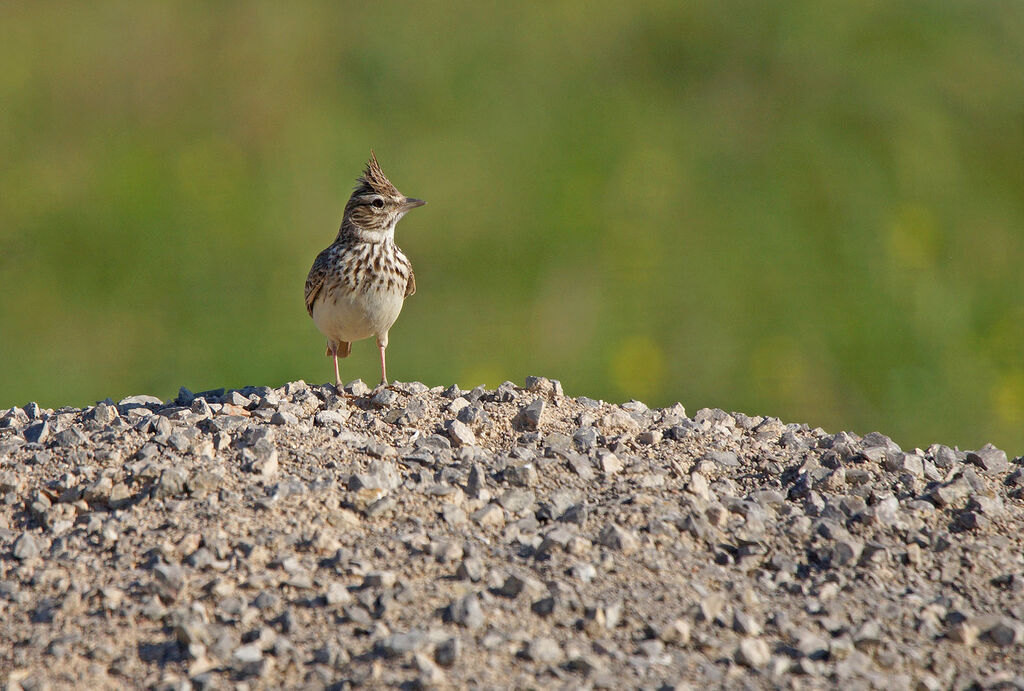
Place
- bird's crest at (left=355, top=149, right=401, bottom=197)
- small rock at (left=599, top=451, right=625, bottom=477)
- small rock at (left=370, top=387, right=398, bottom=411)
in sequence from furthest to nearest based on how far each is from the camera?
bird's crest at (left=355, top=149, right=401, bottom=197) < small rock at (left=370, top=387, right=398, bottom=411) < small rock at (left=599, top=451, right=625, bottom=477)

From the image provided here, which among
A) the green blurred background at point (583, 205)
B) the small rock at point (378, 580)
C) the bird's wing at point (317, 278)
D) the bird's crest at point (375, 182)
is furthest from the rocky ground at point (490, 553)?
the green blurred background at point (583, 205)

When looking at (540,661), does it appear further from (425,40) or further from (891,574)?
(425,40)

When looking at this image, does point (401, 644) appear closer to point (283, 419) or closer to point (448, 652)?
point (448, 652)

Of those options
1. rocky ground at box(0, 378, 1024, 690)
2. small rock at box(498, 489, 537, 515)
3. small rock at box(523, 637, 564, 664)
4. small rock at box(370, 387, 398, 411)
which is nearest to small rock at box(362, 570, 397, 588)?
rocky ground at box(0, 378, 1024, 690)

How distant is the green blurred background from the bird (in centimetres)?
293

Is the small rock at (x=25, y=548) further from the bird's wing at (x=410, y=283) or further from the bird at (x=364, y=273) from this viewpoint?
the bird's wing at (x=410, y=283)

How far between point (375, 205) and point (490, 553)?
3505 millimetres

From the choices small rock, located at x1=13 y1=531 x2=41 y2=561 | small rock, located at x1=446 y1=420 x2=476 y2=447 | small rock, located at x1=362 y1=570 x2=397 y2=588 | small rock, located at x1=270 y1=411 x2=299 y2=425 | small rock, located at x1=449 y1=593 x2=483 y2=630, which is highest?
Answer: small rock, located at x1=270 y1=411 x2=299 y2=425

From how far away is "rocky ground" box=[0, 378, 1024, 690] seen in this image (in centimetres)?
374

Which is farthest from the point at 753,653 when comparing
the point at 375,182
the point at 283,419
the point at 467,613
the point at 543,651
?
the point at 375,182

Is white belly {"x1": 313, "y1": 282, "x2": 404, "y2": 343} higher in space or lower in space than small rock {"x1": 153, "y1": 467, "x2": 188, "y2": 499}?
higher

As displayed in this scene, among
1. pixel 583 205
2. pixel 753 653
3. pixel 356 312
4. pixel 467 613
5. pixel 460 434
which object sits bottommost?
pixel 753 653

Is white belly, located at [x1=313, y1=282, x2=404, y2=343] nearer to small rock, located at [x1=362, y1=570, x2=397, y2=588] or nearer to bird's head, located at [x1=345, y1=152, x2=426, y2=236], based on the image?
bird's head, located at [x1=345, y1=152, x2=426, y2=236]

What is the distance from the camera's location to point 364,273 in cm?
713
